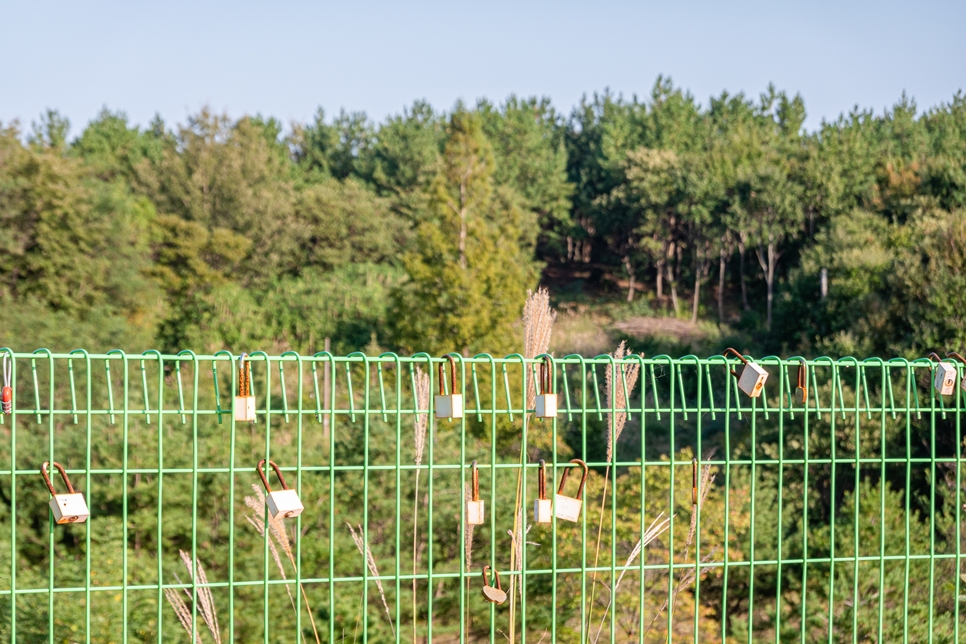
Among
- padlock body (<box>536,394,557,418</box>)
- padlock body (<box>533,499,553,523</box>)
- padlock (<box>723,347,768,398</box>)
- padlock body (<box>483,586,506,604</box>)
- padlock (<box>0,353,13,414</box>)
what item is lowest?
padlock body (<box>483,586,506,604</box>)

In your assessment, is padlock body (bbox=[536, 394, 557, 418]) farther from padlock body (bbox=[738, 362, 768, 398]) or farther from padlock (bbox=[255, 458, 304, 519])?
padlock (bbox=[255, 458, 304, 519])

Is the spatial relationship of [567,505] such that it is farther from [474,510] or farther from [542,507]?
[474,510]

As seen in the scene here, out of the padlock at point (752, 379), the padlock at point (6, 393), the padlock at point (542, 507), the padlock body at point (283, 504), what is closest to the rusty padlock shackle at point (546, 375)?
the padlock at point (542, 507)

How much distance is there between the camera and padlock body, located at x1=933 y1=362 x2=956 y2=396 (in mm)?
3209

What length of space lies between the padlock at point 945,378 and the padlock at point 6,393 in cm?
291

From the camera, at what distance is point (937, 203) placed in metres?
22.2

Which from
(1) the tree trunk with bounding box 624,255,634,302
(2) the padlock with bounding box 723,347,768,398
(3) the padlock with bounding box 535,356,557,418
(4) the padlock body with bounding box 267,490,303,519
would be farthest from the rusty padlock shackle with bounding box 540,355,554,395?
(1) the tree trunk with bounding box 624,255,634,302

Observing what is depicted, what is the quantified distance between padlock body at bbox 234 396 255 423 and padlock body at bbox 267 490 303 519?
0.76ft

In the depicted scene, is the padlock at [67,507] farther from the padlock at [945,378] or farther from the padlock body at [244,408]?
the padlock at [945,378]

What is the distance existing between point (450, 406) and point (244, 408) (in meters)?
0.60

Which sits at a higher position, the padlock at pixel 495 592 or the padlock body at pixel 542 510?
the padlock body at pixel 542 510

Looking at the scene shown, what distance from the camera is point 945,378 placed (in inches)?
127

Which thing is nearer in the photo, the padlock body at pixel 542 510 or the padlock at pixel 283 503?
the padlock at pixel 283 503

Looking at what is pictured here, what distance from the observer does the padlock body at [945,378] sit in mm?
3209
